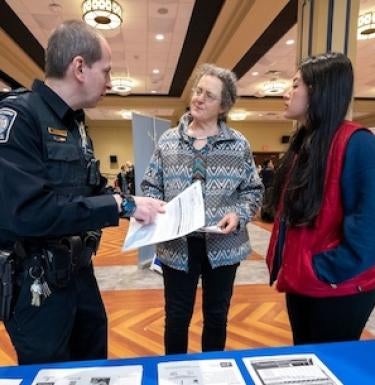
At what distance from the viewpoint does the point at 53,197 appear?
87 centimetres

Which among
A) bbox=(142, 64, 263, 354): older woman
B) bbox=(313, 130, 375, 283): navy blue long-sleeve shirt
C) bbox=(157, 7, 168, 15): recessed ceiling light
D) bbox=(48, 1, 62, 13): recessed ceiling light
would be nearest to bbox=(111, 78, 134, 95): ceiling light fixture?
bbox=(48, 1, 62, 13): recessed ceiling light

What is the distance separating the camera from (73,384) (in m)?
0.79

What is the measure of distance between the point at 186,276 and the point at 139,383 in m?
0.70

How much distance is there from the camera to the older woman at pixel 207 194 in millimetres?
1481

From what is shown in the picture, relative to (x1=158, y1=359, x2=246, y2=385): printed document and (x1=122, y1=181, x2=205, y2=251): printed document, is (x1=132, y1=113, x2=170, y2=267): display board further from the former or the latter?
(x1=158, y1=359, x2=246, y2=385): printed document

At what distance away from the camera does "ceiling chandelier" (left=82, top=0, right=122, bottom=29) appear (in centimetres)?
463

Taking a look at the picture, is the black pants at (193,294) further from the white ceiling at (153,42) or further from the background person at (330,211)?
the white ceiling at (153,42)

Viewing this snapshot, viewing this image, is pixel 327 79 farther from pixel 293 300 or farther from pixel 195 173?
pixel 293 300

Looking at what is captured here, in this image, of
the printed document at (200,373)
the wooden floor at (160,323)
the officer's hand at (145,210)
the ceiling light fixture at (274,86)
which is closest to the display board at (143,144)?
the wooden floor at (160,323)

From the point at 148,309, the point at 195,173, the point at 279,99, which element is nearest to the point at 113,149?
the point at 279,99

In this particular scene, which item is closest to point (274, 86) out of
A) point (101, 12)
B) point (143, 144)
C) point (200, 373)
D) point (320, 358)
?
point (101, 12)

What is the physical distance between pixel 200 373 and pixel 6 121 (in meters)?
0.78

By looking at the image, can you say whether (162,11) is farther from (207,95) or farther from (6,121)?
(6,121)

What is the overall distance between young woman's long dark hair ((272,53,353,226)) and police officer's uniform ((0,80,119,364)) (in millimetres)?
597
